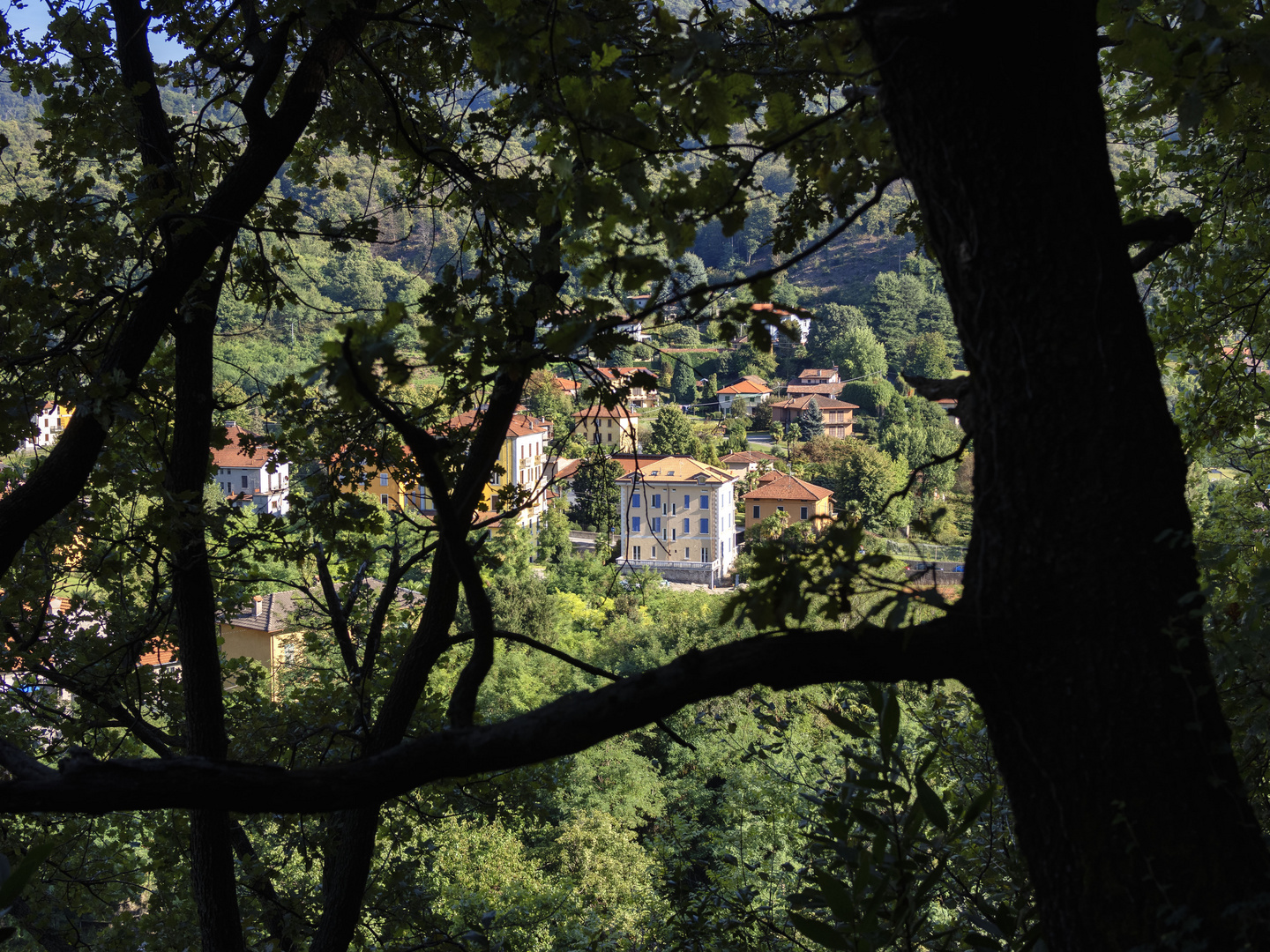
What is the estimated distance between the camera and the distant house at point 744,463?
38625 millimetres

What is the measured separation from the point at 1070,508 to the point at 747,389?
55.5 meters

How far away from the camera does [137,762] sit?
0.99 metres

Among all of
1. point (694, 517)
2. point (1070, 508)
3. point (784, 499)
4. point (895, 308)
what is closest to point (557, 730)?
point (1070, 508)

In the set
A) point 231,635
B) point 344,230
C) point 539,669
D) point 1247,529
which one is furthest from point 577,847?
point 344,230

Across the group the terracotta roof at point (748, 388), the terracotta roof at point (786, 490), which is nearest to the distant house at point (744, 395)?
the terracotta roof at point (748, 388)

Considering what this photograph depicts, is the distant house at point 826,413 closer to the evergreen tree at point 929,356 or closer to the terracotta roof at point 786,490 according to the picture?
the evergreen tree at point 929,356

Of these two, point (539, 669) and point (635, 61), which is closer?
point (635, 61)

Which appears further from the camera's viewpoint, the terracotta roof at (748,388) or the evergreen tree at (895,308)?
the evergreen tree at (895,308)

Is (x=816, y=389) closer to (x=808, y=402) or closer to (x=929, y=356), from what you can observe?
(x=808, y=402)

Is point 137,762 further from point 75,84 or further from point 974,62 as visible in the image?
point 75,84

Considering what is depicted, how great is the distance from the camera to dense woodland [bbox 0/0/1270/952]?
981 mm

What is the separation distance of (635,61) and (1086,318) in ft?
3.48

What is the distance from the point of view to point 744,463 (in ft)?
132

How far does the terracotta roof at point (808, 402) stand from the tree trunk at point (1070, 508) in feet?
165
